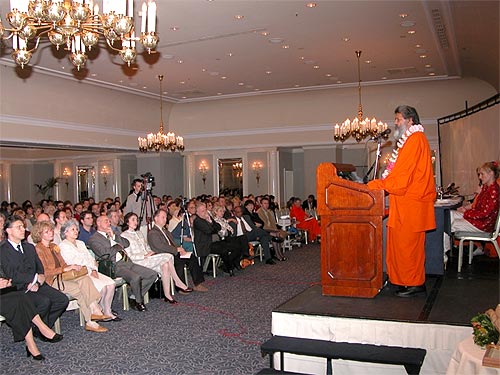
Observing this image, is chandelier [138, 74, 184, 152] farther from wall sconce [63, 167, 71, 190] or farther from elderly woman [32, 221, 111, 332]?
elderly woman [32, 221, 111, 332]

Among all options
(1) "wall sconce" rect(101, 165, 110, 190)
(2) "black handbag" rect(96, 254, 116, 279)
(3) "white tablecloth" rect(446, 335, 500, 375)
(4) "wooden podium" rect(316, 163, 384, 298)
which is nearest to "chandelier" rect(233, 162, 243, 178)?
(1) "wall sconce" rect(101, 165, 110, 190)

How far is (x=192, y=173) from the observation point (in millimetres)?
18328

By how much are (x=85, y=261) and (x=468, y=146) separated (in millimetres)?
9200

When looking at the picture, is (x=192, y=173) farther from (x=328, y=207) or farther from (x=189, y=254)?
(x=328, y=207)

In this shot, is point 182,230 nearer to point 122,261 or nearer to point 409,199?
point 122,261

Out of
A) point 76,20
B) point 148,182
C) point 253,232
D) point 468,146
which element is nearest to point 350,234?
point 76,20

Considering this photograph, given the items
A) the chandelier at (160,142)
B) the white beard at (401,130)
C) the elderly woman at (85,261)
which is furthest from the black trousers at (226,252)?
the chandelier at (160,142)

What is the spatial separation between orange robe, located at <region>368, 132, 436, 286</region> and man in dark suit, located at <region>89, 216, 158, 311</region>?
3456mm

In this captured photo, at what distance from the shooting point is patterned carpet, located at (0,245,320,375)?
4625 mm

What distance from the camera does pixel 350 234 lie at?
4.44 metres

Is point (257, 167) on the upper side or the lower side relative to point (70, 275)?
upper

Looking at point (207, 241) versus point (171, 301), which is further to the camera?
point (207, 241)

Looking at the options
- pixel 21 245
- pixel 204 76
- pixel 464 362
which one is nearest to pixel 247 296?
pixel 21 245

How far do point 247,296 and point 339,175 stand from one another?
125 inches
